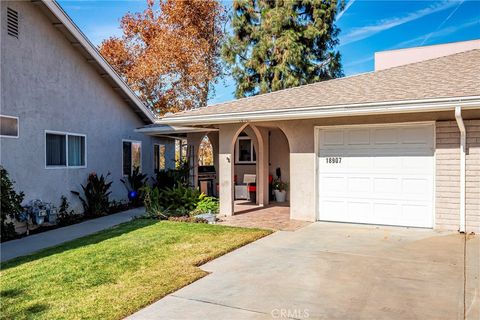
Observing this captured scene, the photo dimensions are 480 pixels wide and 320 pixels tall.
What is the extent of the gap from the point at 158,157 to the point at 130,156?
2.65 metres

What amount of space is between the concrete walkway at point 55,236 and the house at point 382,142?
135 inches

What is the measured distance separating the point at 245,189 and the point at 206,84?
12522mm

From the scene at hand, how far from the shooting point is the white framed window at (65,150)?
428 inches

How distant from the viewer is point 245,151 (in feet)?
52.5

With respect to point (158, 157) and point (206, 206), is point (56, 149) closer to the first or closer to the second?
point (206, 206)

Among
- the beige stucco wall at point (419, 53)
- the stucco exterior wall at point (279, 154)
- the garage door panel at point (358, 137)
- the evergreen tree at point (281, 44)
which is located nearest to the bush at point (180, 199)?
the stucco exterior wall at point (279, 154)

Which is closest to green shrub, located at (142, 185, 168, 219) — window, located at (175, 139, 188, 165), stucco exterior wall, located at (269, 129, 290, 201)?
window, located at (175, 139, 188, 165)

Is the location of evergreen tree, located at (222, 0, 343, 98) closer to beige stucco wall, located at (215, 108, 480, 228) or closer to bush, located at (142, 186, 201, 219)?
bush, located at (142, 186, 201, 219)

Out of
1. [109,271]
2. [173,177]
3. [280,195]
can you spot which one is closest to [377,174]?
[280,195]

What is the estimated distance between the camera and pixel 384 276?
5.54m

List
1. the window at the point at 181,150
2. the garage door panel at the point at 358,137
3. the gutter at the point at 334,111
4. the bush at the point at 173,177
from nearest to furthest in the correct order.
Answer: the gutter at the point at 334,111
the garage door panel at the point at 358,137
the bush at the point at 173,177
the window at the point at 181,150

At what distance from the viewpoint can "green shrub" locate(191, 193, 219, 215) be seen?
38.1ft

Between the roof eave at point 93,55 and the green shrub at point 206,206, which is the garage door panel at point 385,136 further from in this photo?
the roof eave at point 93,55

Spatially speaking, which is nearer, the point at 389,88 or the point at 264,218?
the point at 389,88
